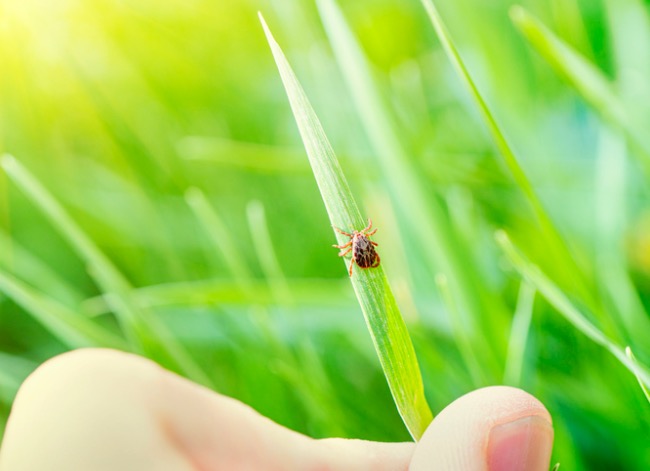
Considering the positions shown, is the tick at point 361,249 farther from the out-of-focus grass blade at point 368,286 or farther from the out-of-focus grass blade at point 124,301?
the out-of-focus grass blade at point 124,301

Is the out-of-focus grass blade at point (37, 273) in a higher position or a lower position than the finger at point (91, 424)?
higher

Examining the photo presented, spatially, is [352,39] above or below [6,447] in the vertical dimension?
above

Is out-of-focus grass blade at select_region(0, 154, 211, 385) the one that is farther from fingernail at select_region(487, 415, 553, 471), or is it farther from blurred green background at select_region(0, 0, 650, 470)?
fingernail at select_region(487, 415, 553, 471)

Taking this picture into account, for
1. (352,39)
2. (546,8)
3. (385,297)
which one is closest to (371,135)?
(352,39)

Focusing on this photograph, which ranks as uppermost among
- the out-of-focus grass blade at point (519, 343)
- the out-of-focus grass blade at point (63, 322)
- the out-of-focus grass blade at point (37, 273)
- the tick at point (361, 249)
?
the out-of-focus grass blade at point (37, 273)

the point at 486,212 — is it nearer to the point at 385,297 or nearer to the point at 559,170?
the point at 559,170

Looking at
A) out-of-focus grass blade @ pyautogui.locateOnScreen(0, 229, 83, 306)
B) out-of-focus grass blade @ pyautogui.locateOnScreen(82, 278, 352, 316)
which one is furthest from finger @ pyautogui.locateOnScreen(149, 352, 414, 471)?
out-of-focus grass blade @ pyautogui.locateOnScreen(0, 229, 83, 306)

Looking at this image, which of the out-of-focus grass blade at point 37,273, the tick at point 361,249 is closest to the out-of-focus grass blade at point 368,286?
the tick at point 361,249
